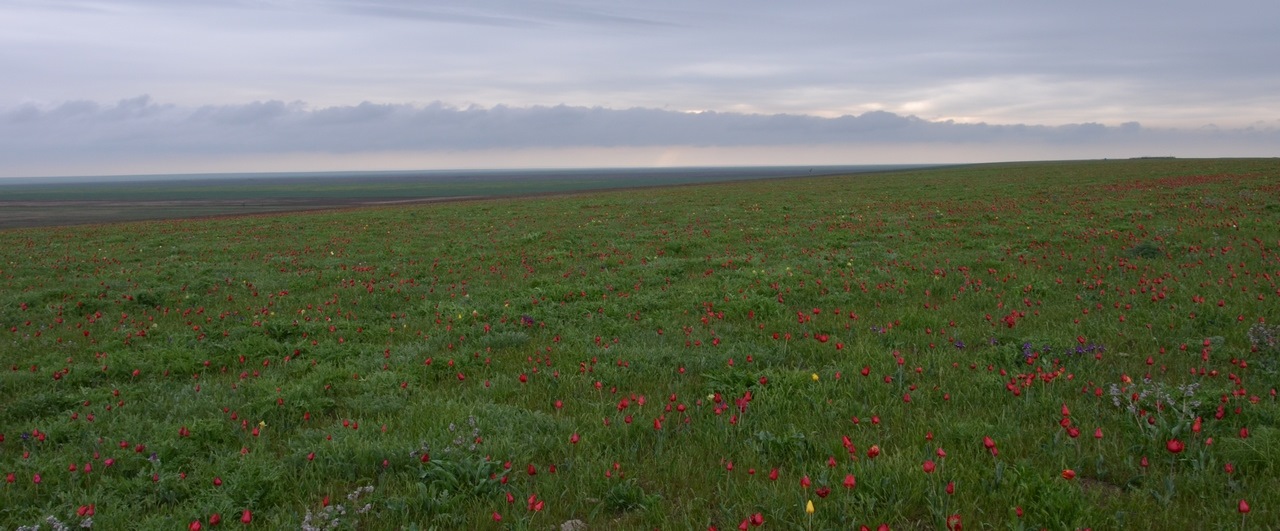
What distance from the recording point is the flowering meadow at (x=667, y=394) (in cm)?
437

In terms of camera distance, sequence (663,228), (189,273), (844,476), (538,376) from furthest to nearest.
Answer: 1. (663,228)
2. (189,273)
3. (538,376)
4. (844,476)

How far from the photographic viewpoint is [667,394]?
657 cm

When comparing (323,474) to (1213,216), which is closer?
(323,474)

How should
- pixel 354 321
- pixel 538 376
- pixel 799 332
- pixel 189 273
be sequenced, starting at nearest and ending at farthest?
pixel 538 376
pixel 799 332
pixel 354 321
pixel 189 273

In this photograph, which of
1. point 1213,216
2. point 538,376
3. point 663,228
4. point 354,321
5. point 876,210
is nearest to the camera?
point 538,376

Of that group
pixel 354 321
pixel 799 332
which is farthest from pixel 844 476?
pixel 354 321

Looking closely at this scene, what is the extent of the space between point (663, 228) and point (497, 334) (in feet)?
50.5

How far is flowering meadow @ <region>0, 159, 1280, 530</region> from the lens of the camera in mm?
4371

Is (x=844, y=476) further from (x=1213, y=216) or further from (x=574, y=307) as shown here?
(x=1213, y=216)

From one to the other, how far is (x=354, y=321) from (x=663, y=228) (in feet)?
48.3

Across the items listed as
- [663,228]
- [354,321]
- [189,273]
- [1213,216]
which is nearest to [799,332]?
[354,321]

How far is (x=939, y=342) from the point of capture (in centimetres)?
786

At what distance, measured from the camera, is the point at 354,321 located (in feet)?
34.1

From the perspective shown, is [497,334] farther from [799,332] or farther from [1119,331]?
[1119,331]
